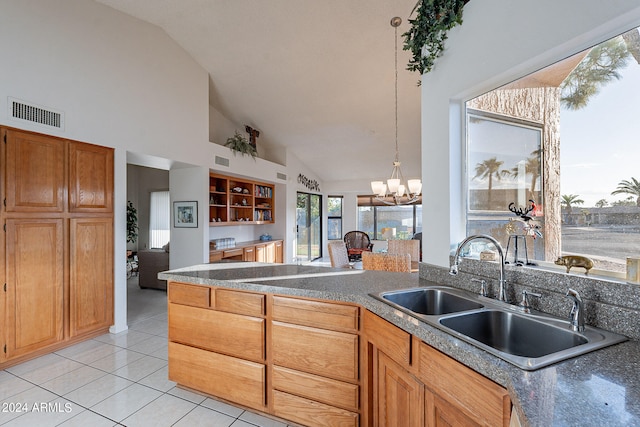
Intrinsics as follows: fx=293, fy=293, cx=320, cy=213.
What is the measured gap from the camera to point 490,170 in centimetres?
190

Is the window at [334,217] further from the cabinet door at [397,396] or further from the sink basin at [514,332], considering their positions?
the sink basin at [514,332]

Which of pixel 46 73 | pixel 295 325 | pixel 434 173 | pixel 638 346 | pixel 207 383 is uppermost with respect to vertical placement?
pixel 46 73

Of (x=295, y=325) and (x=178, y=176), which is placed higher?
(x=178, y=176)

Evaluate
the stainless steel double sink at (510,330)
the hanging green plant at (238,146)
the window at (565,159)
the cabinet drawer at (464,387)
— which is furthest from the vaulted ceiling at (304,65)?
the cabinet drawer at (464,387)

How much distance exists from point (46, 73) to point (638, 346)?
4.57 meters

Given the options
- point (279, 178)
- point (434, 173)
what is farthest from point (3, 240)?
point (279, 178)

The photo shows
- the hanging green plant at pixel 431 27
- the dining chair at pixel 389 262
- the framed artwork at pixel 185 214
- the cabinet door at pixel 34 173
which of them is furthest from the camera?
the framed artwork at pixel 185 214

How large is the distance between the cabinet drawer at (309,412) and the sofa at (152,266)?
4067mm

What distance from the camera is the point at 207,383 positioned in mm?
2074

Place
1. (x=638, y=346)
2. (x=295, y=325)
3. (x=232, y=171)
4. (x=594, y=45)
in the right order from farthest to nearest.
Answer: (x=232, y=171)
(x=295, y=325)
(x=594, y=45)
(x=638, y=346)

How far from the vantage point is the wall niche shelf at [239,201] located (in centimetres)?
557

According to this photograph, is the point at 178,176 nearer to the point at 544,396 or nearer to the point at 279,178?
the point at 279,178

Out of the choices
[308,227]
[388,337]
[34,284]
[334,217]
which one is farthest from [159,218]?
[388,337]

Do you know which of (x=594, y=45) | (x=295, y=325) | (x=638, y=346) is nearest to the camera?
(x=638, y=346)
